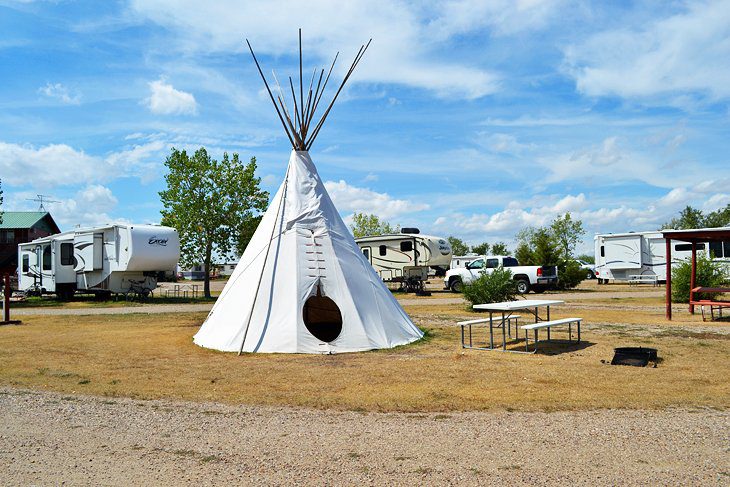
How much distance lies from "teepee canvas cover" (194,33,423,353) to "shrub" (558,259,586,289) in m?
20.8

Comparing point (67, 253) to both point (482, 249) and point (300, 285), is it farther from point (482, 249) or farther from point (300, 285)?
point (482, 249)

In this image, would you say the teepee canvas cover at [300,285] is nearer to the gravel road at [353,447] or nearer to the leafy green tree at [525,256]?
the gravel road at [353,447]

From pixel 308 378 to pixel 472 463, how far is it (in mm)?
4105

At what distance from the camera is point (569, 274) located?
102ft

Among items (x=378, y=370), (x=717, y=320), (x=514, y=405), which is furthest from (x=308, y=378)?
(x=717, y=320)

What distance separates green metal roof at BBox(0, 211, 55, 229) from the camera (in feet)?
149

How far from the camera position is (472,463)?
16.0 ft

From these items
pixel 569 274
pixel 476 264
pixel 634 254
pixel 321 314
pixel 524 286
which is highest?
pixel 634 254

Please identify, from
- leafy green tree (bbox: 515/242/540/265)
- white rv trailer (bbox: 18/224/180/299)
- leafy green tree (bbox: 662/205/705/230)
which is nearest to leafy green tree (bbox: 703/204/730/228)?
leafy green tree (bbox: 662/205/705/230)

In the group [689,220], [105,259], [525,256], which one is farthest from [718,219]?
[105,259]

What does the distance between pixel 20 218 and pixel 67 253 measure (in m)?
24.9

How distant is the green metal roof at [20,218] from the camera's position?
45500 mm

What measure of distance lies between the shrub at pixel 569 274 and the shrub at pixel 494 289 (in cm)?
1286

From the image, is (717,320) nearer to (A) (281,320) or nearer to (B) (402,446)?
(A) (281,320)
